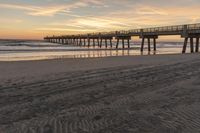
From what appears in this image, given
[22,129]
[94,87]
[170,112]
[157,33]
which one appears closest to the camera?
[22,129]

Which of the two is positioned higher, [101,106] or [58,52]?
[101,106]

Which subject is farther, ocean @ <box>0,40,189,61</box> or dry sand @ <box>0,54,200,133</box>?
ocean @ <box>0,40,189,61</box>

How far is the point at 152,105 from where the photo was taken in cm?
643

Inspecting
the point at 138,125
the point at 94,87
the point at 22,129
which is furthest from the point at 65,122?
the point at 94,87

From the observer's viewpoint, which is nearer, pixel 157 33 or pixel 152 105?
pixel 152 105

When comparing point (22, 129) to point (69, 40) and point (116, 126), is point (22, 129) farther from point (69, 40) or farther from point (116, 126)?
point (69, 40)

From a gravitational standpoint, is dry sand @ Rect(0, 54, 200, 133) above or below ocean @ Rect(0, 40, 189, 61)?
above

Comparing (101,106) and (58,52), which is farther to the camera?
(58,52)

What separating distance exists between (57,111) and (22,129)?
1.29 m

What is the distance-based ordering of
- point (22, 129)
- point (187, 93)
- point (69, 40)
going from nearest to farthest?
1. point (22, 129)
2. point (187, 93)
3. point (69, 40)

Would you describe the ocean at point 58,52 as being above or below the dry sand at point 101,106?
below

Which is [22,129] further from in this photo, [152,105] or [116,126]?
[152,105]

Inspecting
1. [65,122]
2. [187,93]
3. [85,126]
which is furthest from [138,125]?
[187,93]

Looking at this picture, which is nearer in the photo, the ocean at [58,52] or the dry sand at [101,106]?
the dry sand at [101,106]
